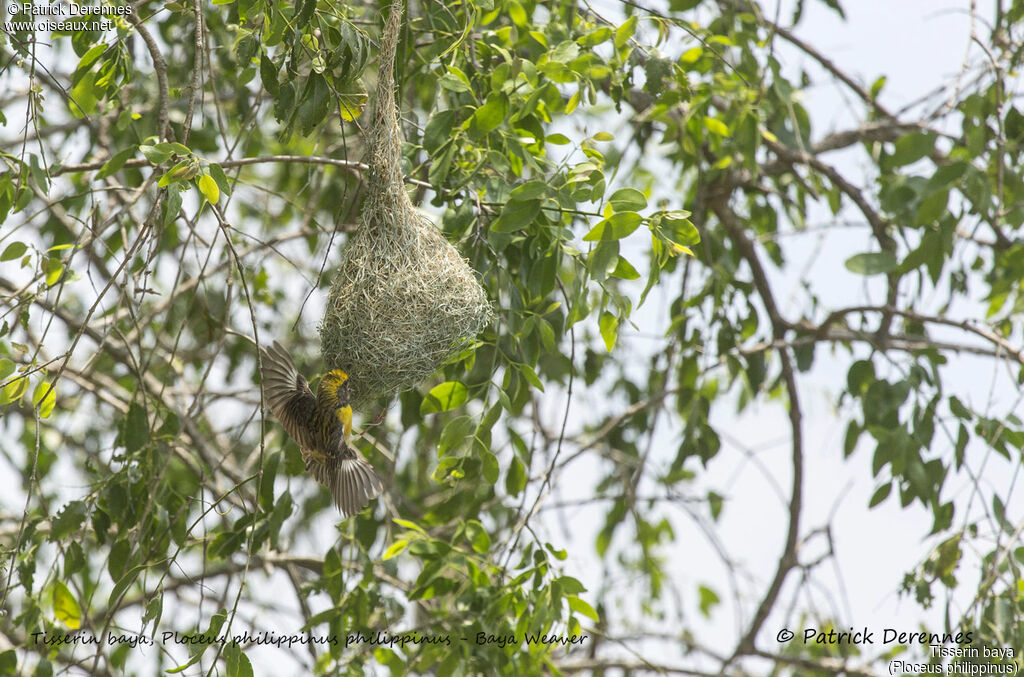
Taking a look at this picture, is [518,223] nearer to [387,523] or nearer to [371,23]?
[371,23]

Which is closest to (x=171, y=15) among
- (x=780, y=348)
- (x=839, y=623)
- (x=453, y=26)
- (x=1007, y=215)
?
(x=453, y=26)

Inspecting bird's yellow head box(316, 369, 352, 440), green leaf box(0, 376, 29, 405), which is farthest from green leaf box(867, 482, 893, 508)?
green leaf box(0, 376, 29, 405)

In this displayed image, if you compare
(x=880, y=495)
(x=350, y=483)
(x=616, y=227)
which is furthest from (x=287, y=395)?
(x=880, y=495)

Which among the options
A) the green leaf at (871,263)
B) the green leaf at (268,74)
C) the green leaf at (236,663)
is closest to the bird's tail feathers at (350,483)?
the green leaf at (236,663)

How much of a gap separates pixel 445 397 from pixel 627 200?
0.65 metres

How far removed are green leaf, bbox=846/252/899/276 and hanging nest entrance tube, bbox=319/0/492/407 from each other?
110cm

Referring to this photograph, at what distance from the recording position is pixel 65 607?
2.55 meters

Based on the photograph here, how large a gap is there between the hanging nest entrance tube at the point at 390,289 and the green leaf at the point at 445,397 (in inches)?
3.5

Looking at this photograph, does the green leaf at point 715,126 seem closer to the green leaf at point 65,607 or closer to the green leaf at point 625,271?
the green leaf at point 625,271

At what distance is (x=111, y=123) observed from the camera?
11.8ft

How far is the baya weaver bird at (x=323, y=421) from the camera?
2184 mm

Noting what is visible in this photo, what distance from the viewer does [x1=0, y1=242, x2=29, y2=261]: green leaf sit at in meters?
2.37

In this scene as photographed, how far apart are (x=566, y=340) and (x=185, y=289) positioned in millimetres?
1323

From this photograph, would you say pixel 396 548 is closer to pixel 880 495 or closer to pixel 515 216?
pixel 515 216
